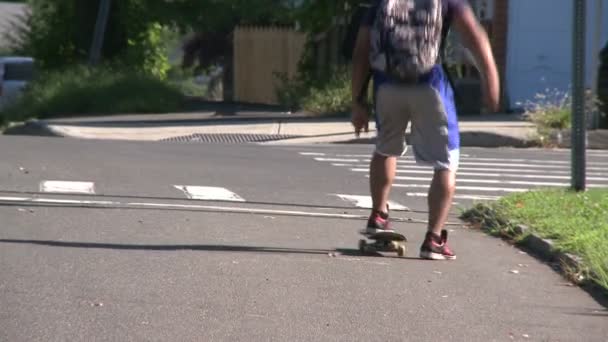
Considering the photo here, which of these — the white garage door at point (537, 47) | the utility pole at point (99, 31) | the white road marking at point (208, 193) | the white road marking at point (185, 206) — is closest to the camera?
the white road marking at point (185, 206)

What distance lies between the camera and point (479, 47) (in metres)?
7.41

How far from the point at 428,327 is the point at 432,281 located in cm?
108

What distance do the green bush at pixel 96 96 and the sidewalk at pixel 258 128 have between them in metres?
1.99

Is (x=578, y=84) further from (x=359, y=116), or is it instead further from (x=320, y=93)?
(x=320, y=93)

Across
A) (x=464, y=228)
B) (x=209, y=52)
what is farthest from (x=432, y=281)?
(x=209, y=52)

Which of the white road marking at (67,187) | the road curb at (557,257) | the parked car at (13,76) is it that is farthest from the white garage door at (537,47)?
the road curb at (557,257)

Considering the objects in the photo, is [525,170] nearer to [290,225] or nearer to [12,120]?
[290,225]

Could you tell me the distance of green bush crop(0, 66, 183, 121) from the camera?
81.9 feet

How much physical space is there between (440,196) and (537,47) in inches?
647

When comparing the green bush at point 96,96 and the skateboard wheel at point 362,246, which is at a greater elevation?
the skateboard wheel at point 362,246

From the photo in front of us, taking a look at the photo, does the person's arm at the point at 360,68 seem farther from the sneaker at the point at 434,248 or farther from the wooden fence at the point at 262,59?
the wooden fence at the point at 262,59

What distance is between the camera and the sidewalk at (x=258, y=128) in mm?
Answer: 18547

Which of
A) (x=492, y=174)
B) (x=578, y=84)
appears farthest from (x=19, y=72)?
(x=578, y=84)

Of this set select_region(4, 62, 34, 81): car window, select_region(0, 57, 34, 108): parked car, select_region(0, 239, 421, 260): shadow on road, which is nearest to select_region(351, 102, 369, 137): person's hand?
select_region(0, 239, 421, 260): shadow on road
